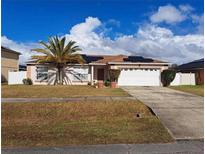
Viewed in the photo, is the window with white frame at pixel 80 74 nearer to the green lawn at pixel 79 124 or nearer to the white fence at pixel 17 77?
the white fence at pixel 17 77

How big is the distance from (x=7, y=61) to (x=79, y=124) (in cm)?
2800

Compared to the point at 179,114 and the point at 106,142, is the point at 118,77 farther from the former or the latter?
the point at 106,142

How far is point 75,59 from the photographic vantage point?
93.1 feet

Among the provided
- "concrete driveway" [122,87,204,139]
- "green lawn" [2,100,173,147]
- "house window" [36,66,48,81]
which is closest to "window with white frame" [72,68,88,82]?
"house window" [36,66,48,81]

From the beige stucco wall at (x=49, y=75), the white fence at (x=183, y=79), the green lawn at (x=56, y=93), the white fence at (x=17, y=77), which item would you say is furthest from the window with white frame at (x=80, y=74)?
the green lawn at (x=56, y=93)

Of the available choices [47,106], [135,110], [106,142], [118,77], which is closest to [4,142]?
[106,142]

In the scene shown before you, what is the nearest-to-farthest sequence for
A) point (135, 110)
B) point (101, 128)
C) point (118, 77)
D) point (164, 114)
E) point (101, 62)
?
1. point (101, 128)
2. point (164, 114)
3. point (135, 110)
4. point (118, 77)
5. point (101, 62)

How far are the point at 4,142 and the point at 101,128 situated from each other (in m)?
2.94

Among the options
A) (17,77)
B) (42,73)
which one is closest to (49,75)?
(42,73)

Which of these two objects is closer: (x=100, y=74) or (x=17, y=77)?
(x=17, y=77)

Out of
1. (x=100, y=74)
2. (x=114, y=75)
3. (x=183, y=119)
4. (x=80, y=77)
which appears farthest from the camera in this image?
(x=100, y=74)

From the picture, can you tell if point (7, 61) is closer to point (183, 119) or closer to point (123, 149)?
point (183, 119)

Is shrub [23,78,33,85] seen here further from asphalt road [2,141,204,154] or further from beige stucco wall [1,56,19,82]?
asphalt road [2,141,204,154]

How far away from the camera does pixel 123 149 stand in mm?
6652
